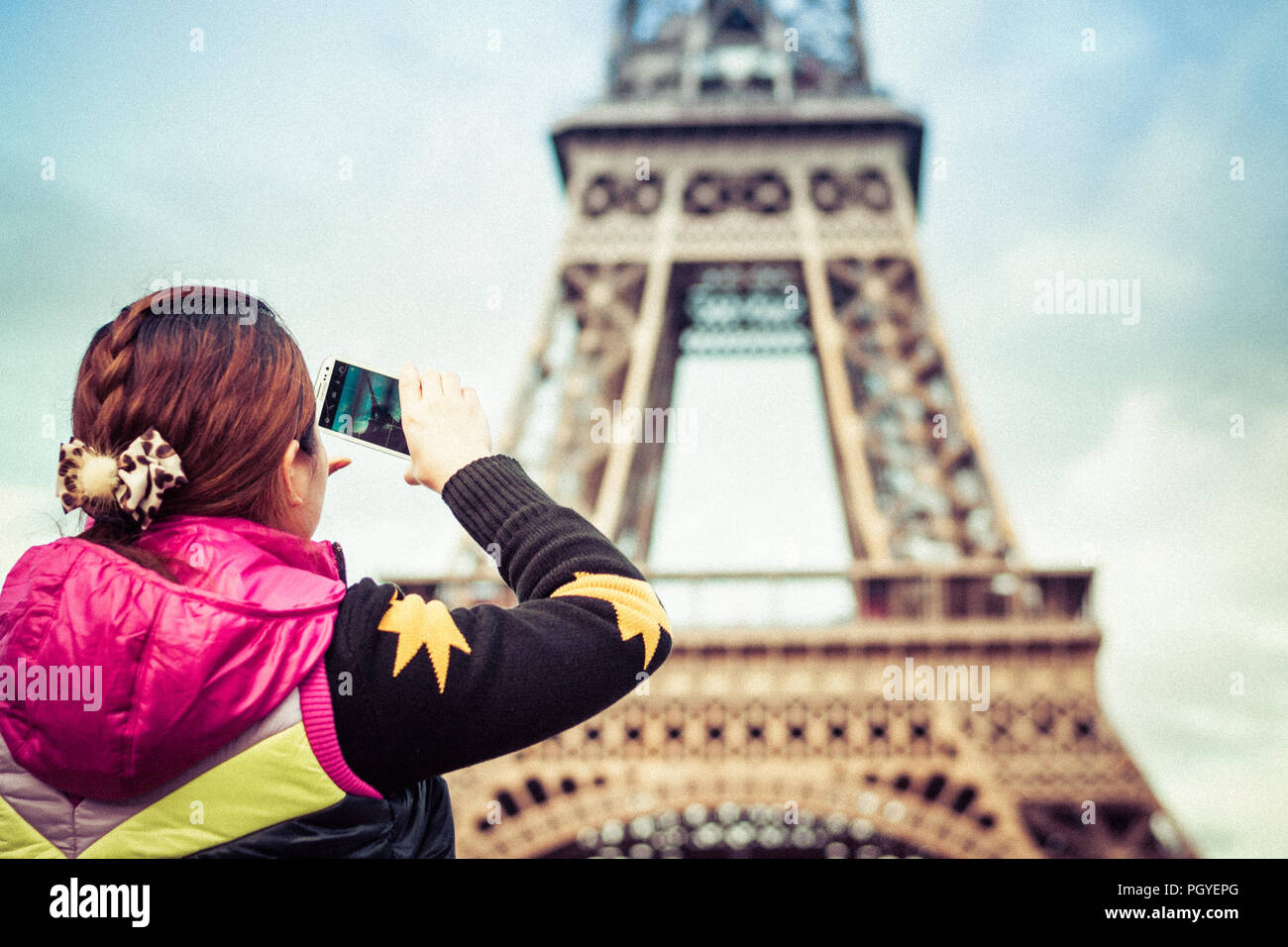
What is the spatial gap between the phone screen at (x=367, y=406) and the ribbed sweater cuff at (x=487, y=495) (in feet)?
0.72

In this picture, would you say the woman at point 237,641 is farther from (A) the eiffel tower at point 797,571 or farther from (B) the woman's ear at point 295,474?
(A) the eiffel tower at point 797,571

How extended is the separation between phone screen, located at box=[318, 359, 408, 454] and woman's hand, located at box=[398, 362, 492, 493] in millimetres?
111

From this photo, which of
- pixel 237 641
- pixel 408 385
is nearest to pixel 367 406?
pixel 408 385

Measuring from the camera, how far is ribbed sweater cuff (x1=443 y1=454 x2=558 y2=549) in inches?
44.0

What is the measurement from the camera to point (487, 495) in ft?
3.71

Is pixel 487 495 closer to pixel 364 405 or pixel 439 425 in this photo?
pixel 439 425

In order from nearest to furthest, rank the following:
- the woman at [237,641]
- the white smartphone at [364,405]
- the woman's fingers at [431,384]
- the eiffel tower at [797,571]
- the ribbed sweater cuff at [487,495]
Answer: the woman at [237,641] < the ribbed sweater cuff at [487,495] < the woman's fingers at [431,384] < the white smartphone at [364,405] < the eiffel tower at [797,571]

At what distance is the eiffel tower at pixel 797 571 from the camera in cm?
1057

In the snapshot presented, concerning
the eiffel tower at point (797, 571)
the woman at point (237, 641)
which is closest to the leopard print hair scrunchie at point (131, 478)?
the woman at point (237, 641)

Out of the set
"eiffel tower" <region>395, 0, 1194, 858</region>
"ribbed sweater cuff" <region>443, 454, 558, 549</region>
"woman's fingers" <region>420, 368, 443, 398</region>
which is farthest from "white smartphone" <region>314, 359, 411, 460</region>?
"eiffel tower" <region>395, 0, 1194, 858</region>

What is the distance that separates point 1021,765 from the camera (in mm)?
10391

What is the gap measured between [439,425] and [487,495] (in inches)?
4.6

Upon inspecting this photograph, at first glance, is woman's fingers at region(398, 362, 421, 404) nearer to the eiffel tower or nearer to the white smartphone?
the white smartphone
